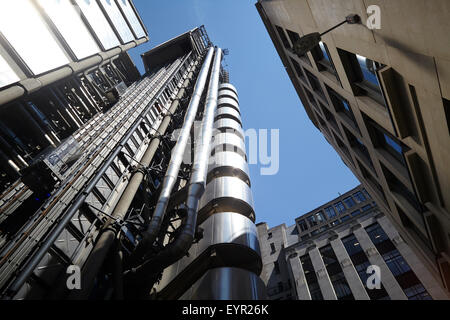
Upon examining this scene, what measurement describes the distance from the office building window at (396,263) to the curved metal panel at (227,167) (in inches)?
872

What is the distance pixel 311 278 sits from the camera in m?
32.9

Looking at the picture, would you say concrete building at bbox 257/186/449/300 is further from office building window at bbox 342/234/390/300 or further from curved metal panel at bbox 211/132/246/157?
curved metal panel at bbox 211/132/246/157

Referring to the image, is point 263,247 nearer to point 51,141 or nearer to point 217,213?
point 217,213

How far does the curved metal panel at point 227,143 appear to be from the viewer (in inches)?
848

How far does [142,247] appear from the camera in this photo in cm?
983

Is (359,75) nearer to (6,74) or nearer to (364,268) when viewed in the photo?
(6,74)

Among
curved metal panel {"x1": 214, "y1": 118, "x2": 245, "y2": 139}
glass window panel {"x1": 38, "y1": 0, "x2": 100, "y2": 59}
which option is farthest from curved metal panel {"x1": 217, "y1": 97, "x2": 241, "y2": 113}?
glass window panel {"x1": 38, "y1": 0, "x2": 100, "y2": 59}

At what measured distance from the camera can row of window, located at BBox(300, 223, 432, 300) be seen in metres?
25.3

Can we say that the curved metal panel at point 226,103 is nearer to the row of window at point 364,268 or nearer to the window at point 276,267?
the row of window at point 364,268

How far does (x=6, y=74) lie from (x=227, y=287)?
13.7 metres

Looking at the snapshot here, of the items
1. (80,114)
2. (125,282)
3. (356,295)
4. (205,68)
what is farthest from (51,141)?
(356,295)

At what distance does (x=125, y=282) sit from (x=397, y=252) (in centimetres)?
3235

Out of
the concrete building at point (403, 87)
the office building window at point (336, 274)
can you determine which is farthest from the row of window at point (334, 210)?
the concrete building at point (403, 87)

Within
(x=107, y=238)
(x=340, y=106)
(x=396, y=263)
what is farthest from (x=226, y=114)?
(x=396, y=263)
